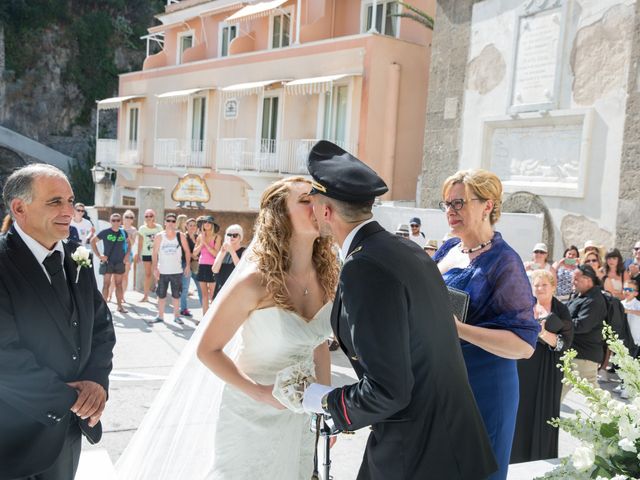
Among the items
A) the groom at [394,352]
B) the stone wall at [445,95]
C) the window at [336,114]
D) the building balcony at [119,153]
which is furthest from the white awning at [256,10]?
the groom at [394,352]

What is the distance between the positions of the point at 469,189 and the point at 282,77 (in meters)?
19.5

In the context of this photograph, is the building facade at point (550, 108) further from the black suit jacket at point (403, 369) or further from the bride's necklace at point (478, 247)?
the black suit jacket at point (403, 369)

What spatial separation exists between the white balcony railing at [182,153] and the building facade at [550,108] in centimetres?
1193

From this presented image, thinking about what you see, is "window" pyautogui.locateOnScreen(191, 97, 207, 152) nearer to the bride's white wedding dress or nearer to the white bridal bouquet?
the bride's white wedding dress

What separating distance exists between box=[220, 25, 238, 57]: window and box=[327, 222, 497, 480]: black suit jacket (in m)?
24.6

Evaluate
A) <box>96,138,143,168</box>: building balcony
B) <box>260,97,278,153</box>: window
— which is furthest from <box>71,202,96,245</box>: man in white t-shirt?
<box>96,138,143,168</box>: building balcony

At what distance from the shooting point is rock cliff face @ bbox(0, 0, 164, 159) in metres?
37.0

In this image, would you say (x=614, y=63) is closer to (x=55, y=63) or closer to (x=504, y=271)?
(x=504, y=271)

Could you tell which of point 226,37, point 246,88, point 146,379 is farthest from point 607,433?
point 226,37

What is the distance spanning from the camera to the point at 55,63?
38219 millimetres

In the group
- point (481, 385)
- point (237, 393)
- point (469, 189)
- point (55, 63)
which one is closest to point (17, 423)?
point (237, 393)

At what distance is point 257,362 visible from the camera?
2998mm

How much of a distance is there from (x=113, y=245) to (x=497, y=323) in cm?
941

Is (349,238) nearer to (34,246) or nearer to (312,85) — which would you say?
(34,246)
